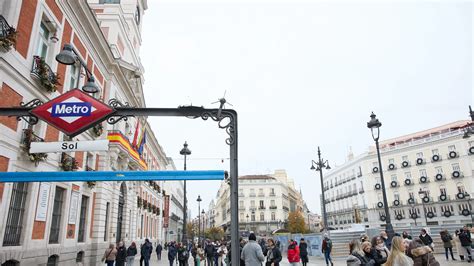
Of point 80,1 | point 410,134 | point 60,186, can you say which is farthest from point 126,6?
point 410,134

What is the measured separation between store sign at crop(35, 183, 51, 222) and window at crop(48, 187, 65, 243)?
114 cm

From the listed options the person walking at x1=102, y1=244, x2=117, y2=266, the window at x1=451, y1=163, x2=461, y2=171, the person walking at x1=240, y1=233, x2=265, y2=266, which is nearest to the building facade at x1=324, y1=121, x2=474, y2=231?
the window at x1=451, y1=163, x2=461, y2=171

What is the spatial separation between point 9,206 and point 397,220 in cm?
6072

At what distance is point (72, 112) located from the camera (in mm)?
4930

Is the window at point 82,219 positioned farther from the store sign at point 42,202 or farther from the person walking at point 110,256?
the store sign at point 42,202

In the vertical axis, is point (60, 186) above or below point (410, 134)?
below

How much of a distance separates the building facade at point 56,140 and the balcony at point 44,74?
0.12 feet

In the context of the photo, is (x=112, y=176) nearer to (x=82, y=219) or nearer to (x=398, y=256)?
(x=398, y=256)

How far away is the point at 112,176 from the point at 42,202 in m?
9.35

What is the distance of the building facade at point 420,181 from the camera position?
5119 centimetres

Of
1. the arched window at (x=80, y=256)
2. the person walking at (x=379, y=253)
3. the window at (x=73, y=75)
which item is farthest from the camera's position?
the arched window at (x=80, y=256)

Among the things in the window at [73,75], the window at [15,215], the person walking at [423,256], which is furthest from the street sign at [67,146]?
the window at [73,75]

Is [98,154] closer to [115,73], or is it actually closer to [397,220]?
[115,73]

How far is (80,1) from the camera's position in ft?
51.8
